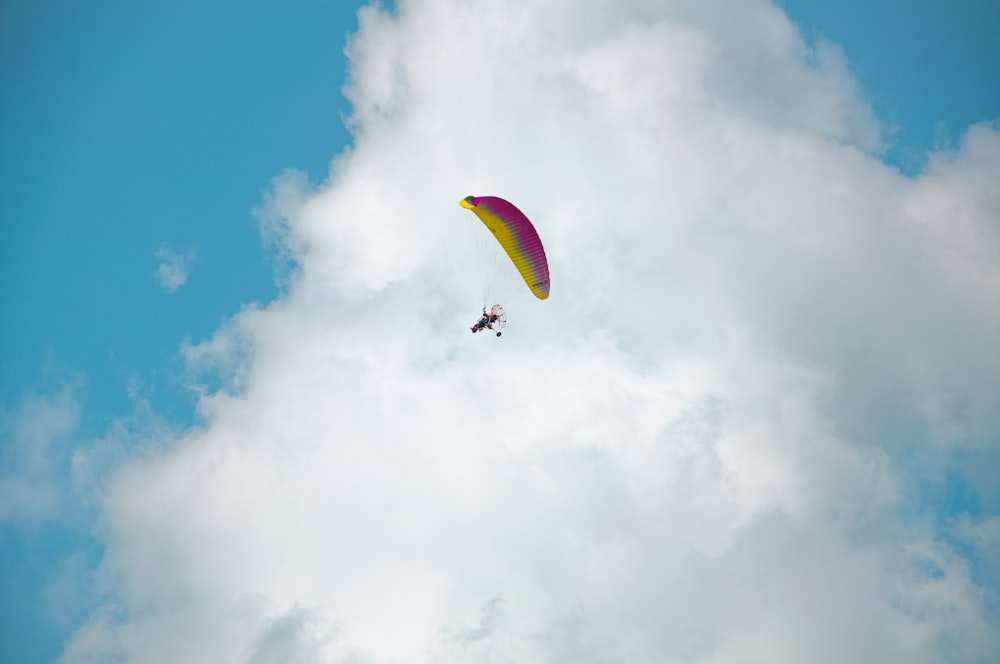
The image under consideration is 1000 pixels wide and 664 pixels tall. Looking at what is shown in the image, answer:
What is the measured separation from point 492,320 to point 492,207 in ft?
33.8

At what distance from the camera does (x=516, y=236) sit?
8138cm

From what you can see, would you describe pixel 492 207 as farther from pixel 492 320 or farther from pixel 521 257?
pixel 492 320

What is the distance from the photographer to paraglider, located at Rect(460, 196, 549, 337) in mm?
79938

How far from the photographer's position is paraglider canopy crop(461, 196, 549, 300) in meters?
79.9

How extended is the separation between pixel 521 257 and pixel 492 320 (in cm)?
641

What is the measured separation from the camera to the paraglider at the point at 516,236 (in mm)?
79938

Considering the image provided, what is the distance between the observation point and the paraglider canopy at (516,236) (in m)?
79.9

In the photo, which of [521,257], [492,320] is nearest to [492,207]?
[521,257]

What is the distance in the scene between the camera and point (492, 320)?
85000mm

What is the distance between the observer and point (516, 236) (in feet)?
267

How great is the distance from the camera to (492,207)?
262ft

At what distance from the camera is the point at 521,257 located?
82.0 m
